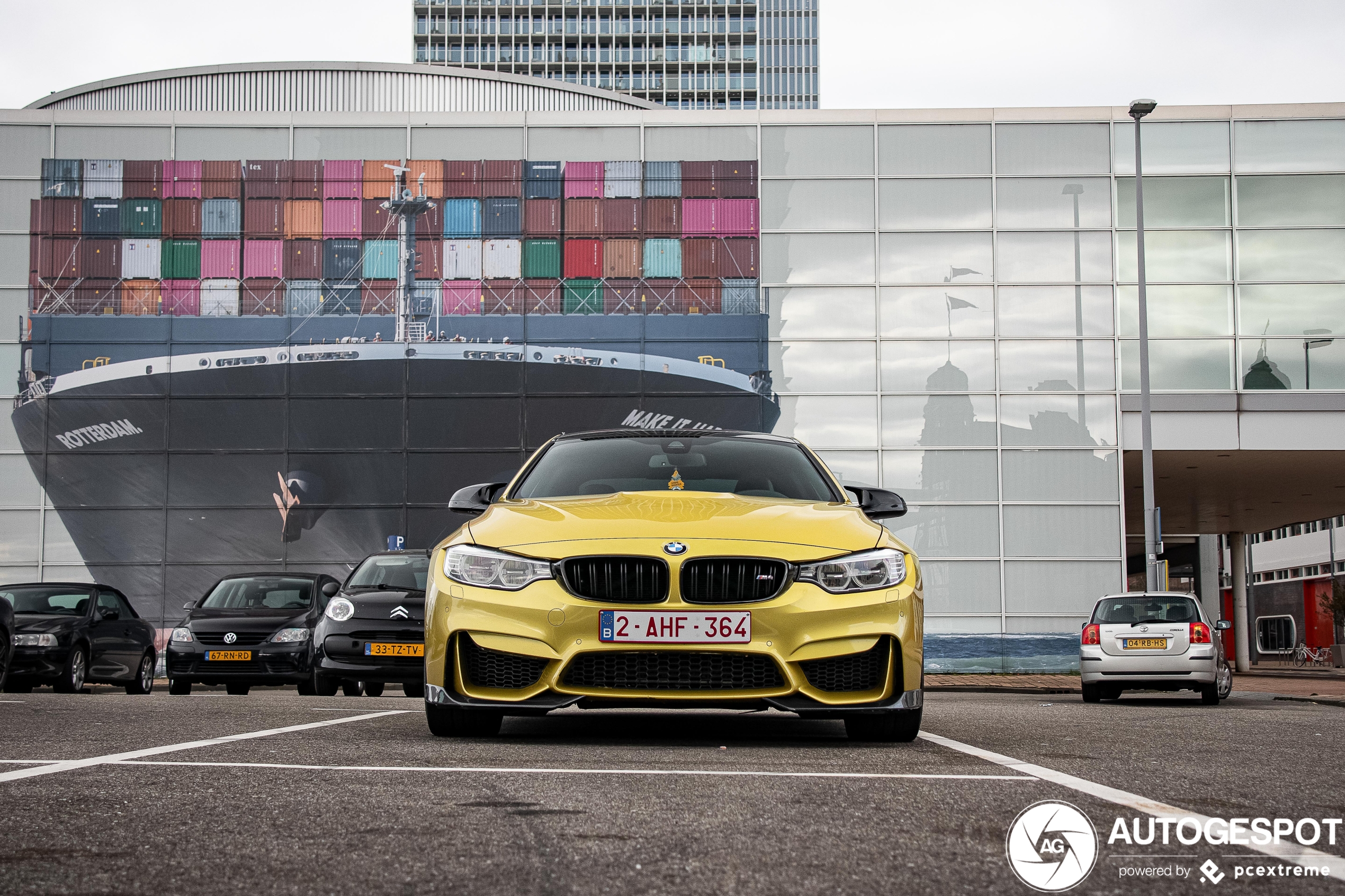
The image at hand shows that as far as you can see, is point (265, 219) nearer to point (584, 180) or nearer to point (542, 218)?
point (542, 218)

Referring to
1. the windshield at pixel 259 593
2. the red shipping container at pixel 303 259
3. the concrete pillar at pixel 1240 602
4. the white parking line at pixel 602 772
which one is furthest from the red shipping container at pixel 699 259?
the white parking line at pixel 602 772

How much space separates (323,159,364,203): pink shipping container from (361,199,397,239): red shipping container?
31 cm

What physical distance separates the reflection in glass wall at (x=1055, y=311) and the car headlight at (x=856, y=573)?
2368 cm

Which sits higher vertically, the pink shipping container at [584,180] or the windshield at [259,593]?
the pink shipping container at [584,180]

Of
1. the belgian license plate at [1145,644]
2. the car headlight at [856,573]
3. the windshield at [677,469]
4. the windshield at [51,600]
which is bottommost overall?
the belgian license plate at [1145,644]

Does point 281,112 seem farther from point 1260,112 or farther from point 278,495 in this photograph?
point 1260,112

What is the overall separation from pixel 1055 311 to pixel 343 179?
48.6 ft

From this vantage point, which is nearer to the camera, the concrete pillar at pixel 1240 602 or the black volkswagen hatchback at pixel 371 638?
the black volkswagen hatchback at pixel 371 638

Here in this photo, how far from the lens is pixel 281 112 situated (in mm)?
29438

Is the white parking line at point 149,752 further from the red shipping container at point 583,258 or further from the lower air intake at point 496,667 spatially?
the red shipping container at point 583,258

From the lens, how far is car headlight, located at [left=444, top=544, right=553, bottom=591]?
5.89 metres

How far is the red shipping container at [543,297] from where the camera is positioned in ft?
94.7

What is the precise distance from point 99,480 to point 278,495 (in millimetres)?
3547

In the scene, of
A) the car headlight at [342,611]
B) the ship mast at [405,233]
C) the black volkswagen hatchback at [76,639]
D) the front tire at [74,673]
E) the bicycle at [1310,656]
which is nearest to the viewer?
the car headlight at [342,611]
